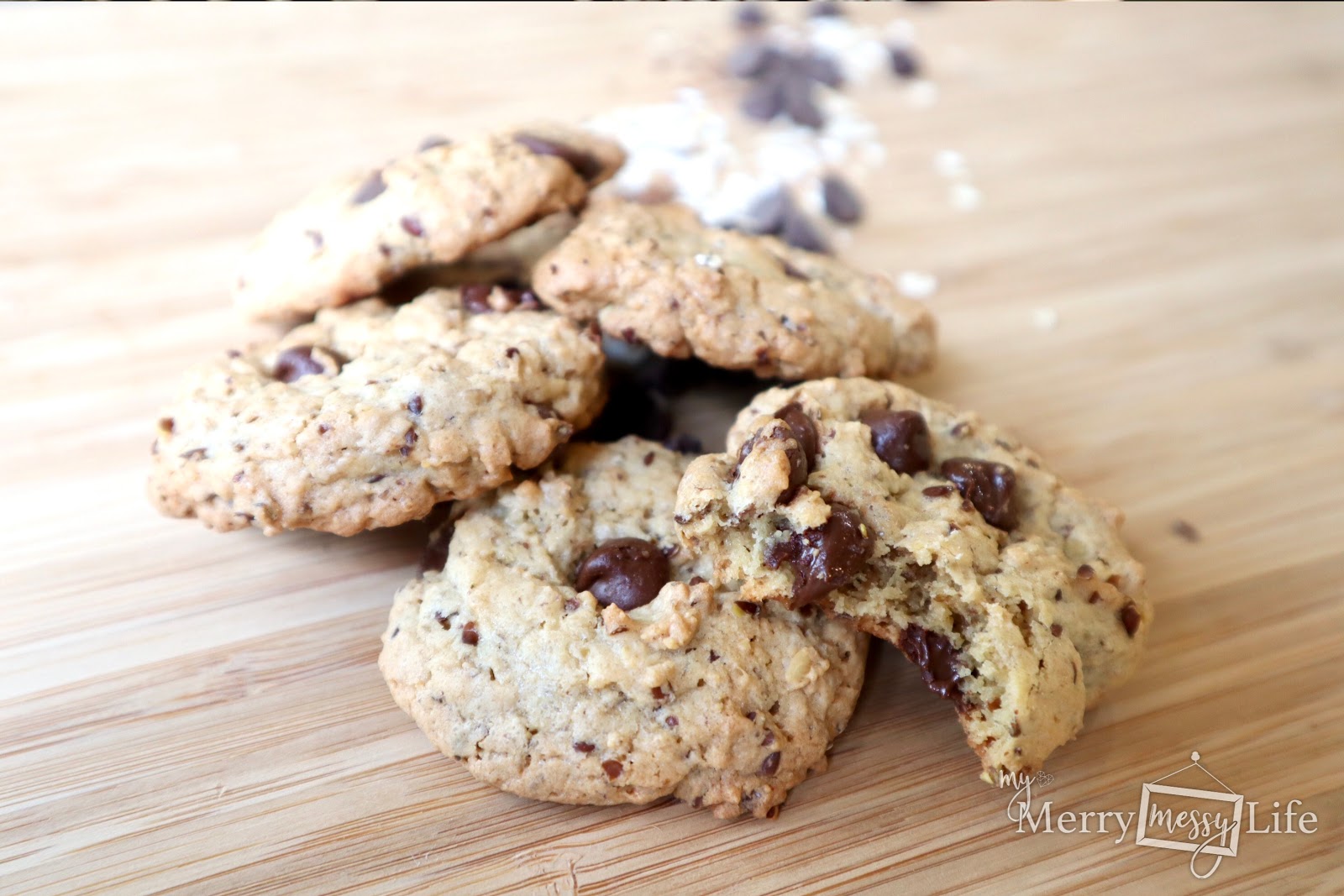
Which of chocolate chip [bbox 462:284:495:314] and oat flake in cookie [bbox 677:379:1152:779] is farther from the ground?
chocolate chip [bbox 462:284:495:314]

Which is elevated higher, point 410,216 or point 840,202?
point 410,216

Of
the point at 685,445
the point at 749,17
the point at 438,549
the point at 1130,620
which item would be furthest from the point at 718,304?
the point at 749,17

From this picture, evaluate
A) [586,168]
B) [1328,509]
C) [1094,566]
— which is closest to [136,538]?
[586,168]

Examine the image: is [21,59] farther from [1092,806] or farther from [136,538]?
[1092,806]

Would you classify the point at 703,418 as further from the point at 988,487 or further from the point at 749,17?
the point at 749,17

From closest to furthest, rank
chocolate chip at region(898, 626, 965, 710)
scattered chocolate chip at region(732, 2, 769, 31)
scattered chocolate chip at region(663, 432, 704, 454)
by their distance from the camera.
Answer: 1. chocolate chip at region(898, 626, 965, 710)
2. scattered chocolate chip at region(663, 432, 704, 454)
3. scattered chocolate chip at region(732, 2, 769, 31)

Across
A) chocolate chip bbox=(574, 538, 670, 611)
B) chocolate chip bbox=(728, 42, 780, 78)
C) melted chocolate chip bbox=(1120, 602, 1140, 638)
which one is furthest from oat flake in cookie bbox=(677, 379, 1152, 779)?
chocolate chip bbox=(728, 42, 780, 78)

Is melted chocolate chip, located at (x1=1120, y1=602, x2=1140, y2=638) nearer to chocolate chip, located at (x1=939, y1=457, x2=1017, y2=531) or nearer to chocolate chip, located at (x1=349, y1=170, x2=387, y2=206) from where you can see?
chocolate chip, located at (x1=939, y1=457, x2=1017, y2=531)
